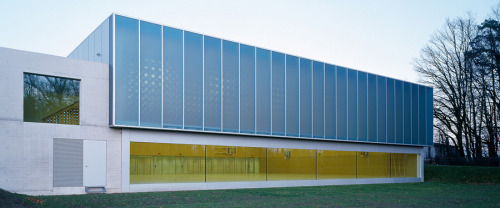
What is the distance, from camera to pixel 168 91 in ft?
77.6

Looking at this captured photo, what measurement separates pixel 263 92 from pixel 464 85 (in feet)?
95.4

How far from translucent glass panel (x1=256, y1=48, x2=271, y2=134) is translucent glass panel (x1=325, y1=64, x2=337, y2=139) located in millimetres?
5462

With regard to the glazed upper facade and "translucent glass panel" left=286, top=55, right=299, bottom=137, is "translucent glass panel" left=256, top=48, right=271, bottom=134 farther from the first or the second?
"translucent glass panel" left=286, top=55, right=299, bottom=137

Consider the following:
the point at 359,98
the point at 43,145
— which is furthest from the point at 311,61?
the point at 43,145

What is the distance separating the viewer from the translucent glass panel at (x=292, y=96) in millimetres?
29500

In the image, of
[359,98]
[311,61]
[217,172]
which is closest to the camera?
[217,172]

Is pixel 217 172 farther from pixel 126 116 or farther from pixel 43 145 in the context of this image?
pixel 43 145

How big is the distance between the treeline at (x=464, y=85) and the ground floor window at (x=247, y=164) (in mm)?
13105

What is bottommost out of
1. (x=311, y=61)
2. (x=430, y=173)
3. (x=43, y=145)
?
→ (x=430, y=173)

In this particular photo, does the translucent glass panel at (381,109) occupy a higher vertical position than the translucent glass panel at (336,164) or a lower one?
higher

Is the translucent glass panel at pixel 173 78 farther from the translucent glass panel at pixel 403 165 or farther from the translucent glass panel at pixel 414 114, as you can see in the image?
the translucent glass panel at pixel 414 114

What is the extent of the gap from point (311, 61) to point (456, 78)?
2454cm

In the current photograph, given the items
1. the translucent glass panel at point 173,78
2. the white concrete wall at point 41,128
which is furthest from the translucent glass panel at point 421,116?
the white concrete wall at point 41,128

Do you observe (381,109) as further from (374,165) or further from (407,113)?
(374,165)
